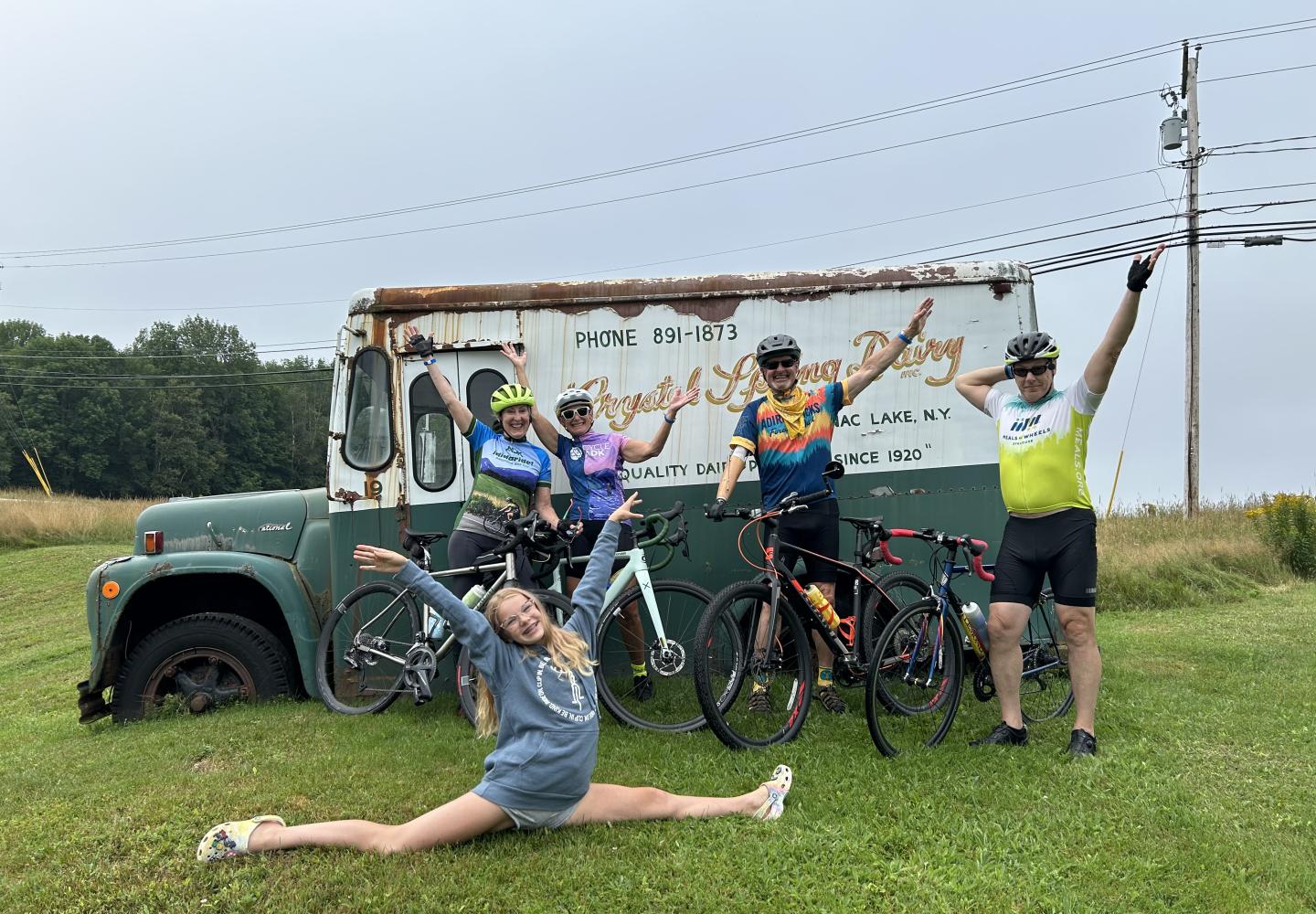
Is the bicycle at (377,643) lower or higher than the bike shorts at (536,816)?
higher

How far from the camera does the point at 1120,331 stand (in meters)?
4.02

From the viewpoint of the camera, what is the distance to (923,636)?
15.0 ft

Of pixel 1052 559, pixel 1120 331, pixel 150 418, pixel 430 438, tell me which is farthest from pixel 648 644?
pixel 150 418

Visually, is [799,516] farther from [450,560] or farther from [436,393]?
[436,393]

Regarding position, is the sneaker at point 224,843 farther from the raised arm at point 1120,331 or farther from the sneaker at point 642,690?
the raised arm at point 1120,331

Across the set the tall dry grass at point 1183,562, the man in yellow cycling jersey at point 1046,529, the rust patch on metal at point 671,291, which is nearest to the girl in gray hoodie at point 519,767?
the man in yellow cycling jersey at point 1046,529

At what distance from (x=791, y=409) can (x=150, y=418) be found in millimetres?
60868

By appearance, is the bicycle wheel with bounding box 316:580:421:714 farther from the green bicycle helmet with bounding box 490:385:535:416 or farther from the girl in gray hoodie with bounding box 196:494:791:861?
the girl in gray hoodie with bounding box 196:494:791:861

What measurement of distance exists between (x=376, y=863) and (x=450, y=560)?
2206mm

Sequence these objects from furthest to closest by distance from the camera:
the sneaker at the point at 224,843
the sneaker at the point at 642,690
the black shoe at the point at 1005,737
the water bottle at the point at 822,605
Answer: the sneaker at the point at 642,690
the water bottle at the point at 822,605
the black shoe at the point at 1005,737
the sneaker at the point at 224,843

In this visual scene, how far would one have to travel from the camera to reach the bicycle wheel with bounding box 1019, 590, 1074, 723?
5.04 metres

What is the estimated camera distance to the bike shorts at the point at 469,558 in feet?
16.8

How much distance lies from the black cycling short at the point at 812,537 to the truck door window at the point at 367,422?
2699 mm

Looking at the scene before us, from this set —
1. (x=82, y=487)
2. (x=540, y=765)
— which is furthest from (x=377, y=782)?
(x=82, y=487)
